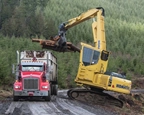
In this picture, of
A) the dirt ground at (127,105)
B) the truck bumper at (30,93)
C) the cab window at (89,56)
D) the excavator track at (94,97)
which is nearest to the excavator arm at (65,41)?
the cab window at (89,56)

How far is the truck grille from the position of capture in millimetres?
23750

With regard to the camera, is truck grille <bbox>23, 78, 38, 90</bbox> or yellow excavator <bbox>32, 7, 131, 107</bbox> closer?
truck grille <bbox>23, 78, 38, 90</bbox>

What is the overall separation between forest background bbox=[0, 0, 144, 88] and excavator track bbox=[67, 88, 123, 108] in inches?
431

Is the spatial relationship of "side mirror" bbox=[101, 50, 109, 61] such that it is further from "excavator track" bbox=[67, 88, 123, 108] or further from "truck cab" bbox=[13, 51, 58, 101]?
"truck cab" bbox=[13, 51, 58, 101]

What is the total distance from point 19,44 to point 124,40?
43752 mm

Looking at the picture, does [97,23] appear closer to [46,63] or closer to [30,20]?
[46,63]

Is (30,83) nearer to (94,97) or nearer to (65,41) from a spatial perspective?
(65,41)

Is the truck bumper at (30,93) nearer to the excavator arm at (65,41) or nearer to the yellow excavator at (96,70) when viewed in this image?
the yellow excavator at (96,70)

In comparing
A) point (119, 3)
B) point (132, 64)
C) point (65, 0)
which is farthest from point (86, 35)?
point (119, 3)

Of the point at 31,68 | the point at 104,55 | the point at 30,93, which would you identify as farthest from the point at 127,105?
the point at 31,68

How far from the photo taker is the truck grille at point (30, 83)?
23.8 m

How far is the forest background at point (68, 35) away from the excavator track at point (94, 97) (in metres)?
10.9

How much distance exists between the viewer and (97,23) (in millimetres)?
26406

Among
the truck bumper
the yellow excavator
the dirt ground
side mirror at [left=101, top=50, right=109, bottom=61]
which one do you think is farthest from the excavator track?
the truck bumper
